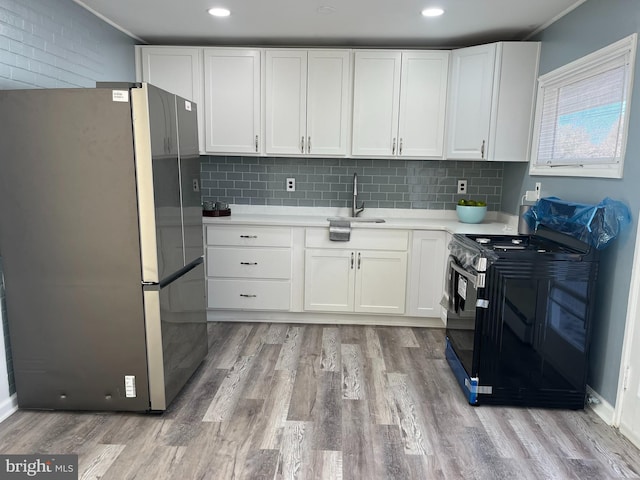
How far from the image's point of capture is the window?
2273mm

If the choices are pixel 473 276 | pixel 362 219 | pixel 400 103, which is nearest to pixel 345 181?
pixel 362 219

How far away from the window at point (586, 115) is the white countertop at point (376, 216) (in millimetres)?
662

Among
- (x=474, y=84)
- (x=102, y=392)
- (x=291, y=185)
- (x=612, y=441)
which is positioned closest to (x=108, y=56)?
(x=291, y=185)

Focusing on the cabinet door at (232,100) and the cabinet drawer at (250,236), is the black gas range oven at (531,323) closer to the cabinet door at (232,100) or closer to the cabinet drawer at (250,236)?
the cabinet drawer at (250,236)

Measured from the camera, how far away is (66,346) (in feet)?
7.39

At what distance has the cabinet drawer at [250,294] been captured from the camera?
3715 mm

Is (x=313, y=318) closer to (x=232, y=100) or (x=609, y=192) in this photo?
(x=232, y=100)

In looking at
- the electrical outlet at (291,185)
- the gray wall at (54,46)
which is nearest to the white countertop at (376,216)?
the electrical outlet at (291,185)

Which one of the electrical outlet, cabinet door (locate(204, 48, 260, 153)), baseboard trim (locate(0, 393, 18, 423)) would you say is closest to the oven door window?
the electrical outlet

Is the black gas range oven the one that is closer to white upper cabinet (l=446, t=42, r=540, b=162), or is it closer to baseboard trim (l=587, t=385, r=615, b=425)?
baseboard trim (l=587, t=385, r=615, b=425)

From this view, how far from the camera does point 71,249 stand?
218 cm

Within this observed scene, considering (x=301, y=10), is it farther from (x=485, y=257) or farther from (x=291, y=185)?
(x=485, y=257)

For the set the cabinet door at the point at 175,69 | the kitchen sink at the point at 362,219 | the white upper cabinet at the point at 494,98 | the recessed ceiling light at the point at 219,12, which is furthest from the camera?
the kitchen sink at the point at 362,219

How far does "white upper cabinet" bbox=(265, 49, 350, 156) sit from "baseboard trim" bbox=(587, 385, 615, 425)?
2490mm
